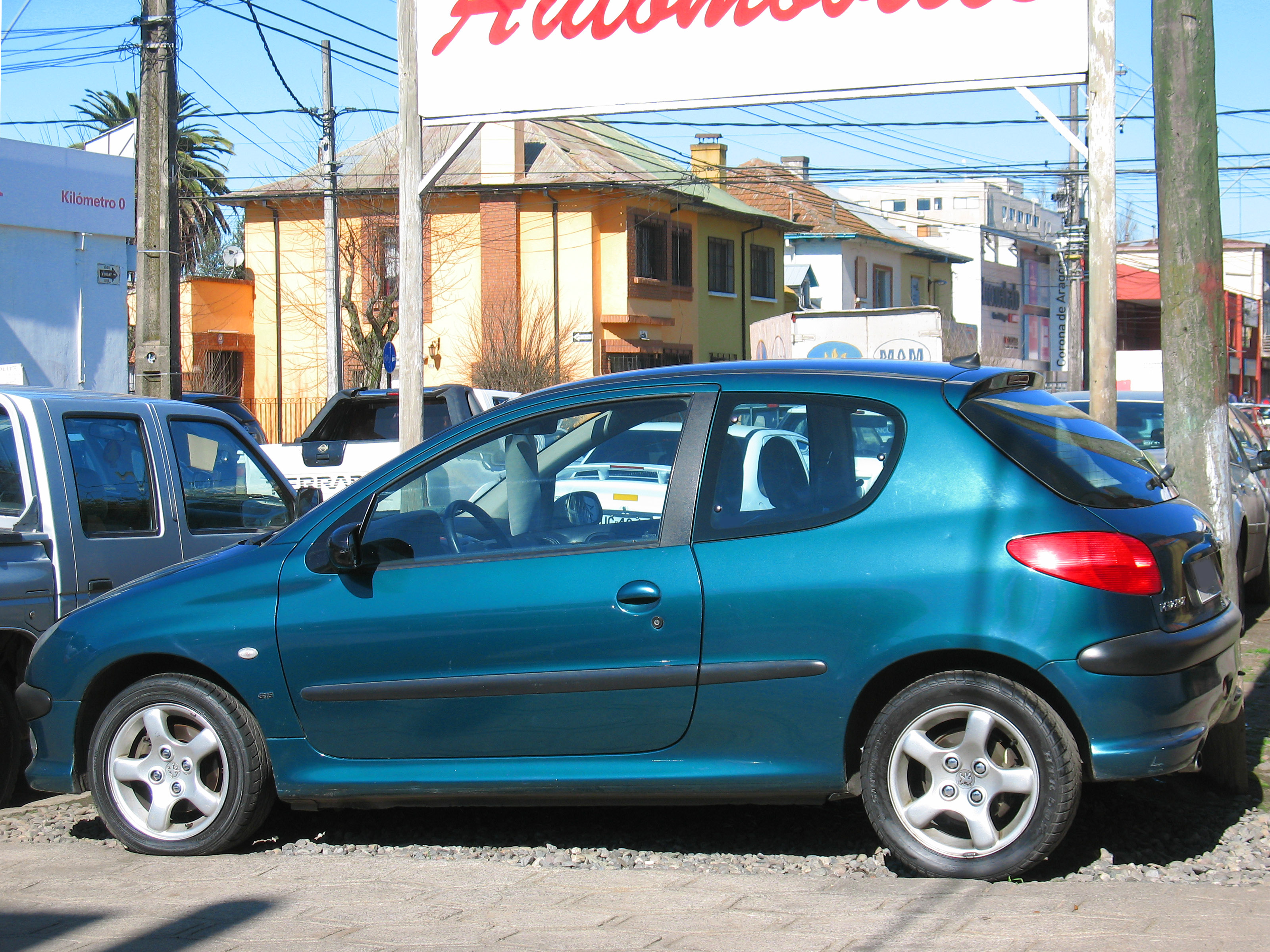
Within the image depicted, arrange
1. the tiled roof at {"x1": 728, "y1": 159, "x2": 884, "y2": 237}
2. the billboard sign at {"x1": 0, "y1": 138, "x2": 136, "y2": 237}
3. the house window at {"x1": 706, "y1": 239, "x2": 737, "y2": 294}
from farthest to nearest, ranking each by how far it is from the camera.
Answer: the tiled roof at {"x1": 728, "y1": 159, "x2": 884, "y2": 237} → the house window at {"x1": 706, "y1": 239, "x2": 737, "y2": 294} → the billboard sign at {"x1": 0, "y1": 138, "x2": 136, "y2": 237}

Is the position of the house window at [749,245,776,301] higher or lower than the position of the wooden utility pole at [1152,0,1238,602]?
higher

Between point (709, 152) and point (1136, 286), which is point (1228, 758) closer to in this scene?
point (709, 152)

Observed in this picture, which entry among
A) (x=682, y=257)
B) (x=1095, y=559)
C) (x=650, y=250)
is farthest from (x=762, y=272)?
(x=1095, y=559)

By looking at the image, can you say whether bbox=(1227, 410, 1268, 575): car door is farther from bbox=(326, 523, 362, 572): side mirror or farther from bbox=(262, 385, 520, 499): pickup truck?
bbox=(326, 523, 362, 572): side mirror

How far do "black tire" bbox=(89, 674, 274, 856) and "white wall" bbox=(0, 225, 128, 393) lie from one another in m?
15.2

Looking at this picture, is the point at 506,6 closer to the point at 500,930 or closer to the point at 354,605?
the point at 354,605

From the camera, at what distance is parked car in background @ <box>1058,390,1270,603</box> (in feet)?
30.1

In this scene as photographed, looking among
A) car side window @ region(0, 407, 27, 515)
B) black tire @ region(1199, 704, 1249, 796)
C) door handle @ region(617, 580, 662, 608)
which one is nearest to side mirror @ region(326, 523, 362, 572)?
door handle @ region(617, 580, 662, 608)

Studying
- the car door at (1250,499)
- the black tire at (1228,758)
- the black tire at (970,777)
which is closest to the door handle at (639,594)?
the black tire at (970,777)

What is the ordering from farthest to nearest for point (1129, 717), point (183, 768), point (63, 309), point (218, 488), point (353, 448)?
point (63, 309) → point (353, 448) → point (218, 488) → point (183, 768) → point (1129, 717)

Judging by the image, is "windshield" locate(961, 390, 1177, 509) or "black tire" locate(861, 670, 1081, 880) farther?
"windshield" locate(961, 390, 1177, 509)

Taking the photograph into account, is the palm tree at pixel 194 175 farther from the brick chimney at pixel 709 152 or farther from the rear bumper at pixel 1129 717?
the rear bumper at pixel 1129 717

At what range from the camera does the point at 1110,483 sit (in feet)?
14.1

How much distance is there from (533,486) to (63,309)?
55.9ft
